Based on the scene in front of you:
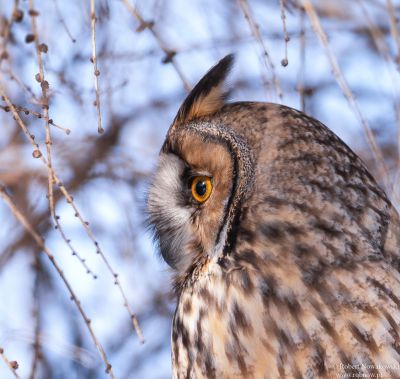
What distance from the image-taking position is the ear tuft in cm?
256

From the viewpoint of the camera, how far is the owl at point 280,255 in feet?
6.82

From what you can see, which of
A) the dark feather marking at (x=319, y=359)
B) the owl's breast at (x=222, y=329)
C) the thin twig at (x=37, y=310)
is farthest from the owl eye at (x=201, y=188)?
the thin twig at (x=37, y=310)

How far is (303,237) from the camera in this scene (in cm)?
219

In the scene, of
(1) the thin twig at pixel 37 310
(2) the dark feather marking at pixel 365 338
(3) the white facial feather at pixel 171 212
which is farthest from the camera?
(1) the thin twig at pixel 37 310

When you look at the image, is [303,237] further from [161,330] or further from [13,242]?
[161,330]

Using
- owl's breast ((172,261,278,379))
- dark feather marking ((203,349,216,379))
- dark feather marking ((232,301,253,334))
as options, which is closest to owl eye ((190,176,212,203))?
owl's breast ((172,261,278,379))

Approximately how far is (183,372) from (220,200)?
1.78 feet

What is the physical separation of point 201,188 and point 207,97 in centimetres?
35

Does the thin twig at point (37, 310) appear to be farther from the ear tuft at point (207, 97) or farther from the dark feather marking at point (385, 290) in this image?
the dark feather marking at point (385, 290)

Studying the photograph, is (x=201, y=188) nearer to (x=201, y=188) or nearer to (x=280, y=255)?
(x=201, y=188)

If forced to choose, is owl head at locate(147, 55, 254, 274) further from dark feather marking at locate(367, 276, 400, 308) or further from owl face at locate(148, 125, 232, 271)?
dark feather marking at locate(367, 276, 400, 308)

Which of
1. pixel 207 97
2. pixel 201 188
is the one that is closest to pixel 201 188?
pixel 201 188

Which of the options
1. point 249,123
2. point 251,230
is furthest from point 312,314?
point 249,123

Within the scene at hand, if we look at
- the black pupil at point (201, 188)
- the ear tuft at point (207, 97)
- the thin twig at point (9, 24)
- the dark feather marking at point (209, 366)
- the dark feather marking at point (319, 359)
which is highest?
the ear tuft at point (207, 97)
